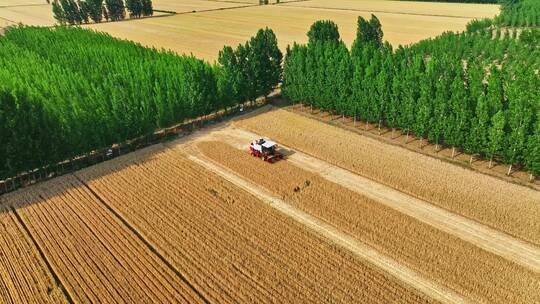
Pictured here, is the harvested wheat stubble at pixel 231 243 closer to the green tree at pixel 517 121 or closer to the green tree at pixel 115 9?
the green tree at pixel 517 121

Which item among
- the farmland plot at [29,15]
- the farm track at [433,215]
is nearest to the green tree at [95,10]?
the farmland plot at [29,15]

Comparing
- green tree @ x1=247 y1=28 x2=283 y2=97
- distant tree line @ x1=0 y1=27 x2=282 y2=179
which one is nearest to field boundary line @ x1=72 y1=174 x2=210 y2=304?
distant tree line @ x1=0 y1=27 x2=282 y2=179

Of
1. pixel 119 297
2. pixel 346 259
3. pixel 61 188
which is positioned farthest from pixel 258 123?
pixel 119 297

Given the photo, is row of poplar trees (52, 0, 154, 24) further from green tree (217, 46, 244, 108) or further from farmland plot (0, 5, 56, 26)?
green tree (217, 46, 244, 108)

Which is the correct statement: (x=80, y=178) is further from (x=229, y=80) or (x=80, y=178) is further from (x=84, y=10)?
(x=84, y=10)

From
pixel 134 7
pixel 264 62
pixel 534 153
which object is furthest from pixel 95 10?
pixel 534 153

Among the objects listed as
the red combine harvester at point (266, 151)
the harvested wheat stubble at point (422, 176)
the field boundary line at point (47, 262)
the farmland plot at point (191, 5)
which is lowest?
the field boundary line at point (47, 262)
